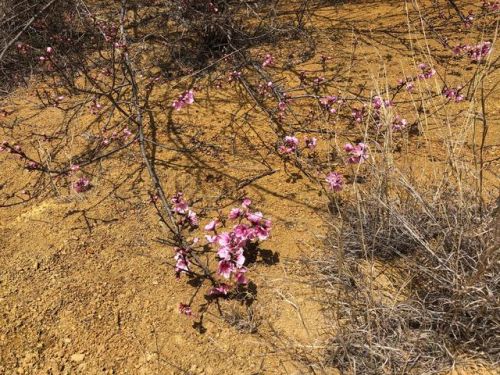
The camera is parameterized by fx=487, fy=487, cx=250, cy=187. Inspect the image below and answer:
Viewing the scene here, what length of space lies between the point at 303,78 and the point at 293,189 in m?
1.38

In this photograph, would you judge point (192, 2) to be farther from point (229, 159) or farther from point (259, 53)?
point (229, 159)

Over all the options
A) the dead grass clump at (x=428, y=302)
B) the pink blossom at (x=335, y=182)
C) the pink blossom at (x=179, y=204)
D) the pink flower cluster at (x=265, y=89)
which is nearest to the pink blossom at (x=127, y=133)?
the pink blossom at (x=179, y=204)

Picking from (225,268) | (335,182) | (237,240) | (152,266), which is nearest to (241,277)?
(225,268)

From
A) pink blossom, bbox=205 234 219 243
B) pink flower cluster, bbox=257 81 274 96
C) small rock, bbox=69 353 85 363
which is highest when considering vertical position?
pink flower cluster, bbox=257 81 274 96

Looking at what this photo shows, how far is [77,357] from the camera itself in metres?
2.12

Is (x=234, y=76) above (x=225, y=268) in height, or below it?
above

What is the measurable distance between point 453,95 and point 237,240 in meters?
2.05

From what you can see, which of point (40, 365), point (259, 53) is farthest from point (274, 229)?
point (259, 53)

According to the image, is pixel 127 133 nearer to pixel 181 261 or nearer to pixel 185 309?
pixel 181 261

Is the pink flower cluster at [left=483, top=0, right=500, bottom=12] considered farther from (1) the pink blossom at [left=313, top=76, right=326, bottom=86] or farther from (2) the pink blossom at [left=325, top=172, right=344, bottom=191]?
(2) the pink blossom at [left=325, top=172, right=344, bottom=191]

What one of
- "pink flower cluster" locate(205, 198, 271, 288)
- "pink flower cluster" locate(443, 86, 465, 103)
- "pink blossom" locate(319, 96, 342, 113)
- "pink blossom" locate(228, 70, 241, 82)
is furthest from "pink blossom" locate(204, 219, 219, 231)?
"pink flower cluster" locate(443, 86, 465, 103)

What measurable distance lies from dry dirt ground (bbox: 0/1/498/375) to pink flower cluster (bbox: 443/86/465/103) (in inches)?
22.6

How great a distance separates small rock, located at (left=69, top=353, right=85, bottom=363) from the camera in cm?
211

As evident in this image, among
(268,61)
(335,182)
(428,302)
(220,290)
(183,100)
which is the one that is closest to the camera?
(428,302)
